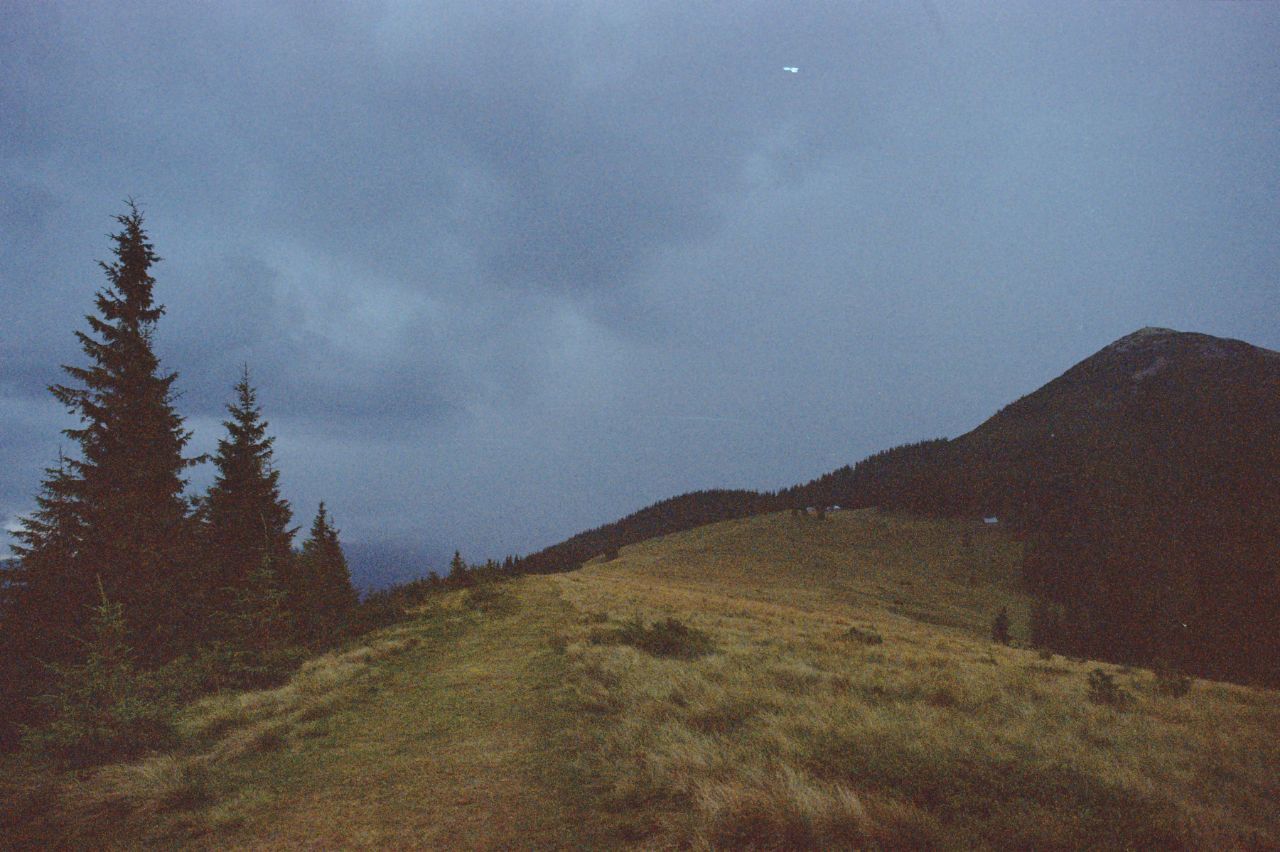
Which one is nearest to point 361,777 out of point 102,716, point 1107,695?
point 102,716

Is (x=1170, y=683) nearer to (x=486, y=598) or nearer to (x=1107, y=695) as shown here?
(x=1107, y=695)

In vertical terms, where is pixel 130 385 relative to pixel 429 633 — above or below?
above

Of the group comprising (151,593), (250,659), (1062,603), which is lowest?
(1062,603)

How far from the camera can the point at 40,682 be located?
9969mm

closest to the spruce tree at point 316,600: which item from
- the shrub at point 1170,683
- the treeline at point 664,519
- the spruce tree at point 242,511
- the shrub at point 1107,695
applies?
the spruce tree at point 242,511

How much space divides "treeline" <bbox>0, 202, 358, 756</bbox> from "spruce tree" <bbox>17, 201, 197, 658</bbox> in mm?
25

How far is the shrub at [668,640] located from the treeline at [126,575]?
849cm

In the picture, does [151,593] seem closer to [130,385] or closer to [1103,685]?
[130,385]

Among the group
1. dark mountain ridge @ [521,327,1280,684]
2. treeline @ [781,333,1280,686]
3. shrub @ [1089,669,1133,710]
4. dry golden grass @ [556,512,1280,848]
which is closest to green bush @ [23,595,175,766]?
dry golden grass @ [556,512,1280,848]

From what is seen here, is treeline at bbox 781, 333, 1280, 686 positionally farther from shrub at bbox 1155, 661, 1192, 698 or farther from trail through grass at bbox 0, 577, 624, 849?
trail through grass at bbox 0, 577, 624, 849

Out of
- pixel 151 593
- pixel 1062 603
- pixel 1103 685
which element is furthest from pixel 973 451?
pixel 151 593

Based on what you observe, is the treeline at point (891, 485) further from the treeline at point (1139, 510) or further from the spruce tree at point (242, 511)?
the spruce tree at point (242, 511)

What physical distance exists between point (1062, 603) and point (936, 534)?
22.6 meters

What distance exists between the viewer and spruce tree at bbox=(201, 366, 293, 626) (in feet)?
52.4
